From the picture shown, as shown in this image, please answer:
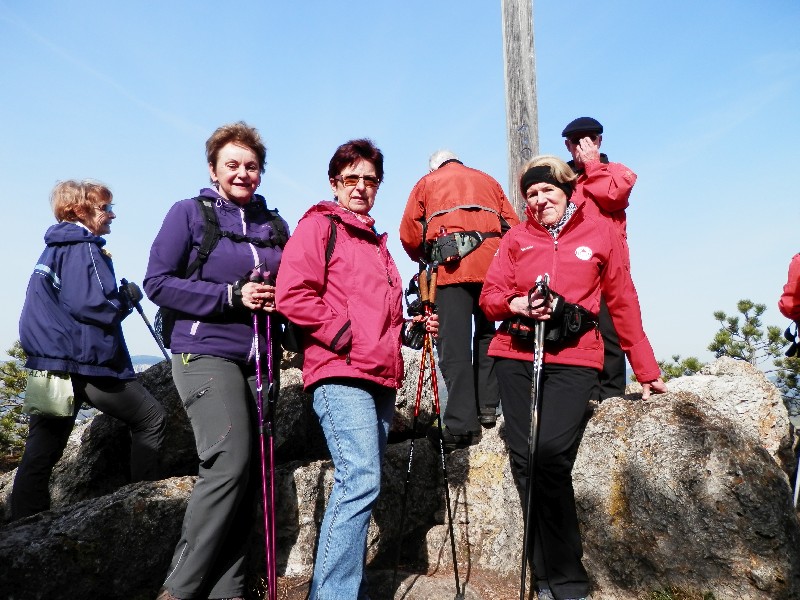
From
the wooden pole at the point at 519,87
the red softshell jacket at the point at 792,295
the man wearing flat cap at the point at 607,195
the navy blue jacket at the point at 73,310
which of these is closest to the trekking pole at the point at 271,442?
the navy blue jacket at the point at 73,310

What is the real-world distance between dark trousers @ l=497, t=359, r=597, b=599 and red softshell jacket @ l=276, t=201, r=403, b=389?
1.13 meters

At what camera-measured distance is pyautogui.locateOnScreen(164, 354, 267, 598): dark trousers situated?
3449 millimetres

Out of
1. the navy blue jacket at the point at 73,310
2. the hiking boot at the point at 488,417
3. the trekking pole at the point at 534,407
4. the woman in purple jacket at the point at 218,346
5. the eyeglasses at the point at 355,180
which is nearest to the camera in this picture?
the woman in purple jacket at the point at 218,346

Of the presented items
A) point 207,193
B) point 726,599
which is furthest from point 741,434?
point 207,193

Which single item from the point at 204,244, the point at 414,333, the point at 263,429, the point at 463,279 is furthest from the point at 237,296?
the point at 463,279

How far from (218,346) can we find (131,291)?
1.81 meters

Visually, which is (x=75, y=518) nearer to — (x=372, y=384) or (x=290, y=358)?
(x=372, y=384)

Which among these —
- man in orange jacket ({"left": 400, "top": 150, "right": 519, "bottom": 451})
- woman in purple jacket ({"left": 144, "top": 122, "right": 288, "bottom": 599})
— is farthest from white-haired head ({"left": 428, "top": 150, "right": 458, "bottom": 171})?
woman in purple jacket ({"left": 144, "top": 122, "right": 288, "bottom": 599})

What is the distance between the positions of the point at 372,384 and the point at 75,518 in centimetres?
237

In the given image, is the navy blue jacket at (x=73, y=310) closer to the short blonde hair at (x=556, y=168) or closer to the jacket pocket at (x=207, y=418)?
the jacket pocket at (x=207, y=418)

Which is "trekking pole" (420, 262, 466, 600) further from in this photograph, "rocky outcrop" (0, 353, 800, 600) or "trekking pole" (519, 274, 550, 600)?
"trekking pole" (519, 274, 550, 600)

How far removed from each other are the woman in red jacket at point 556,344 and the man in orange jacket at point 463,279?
2.76 ft

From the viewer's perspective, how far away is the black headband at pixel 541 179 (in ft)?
14.6

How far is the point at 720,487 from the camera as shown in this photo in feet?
12.9
